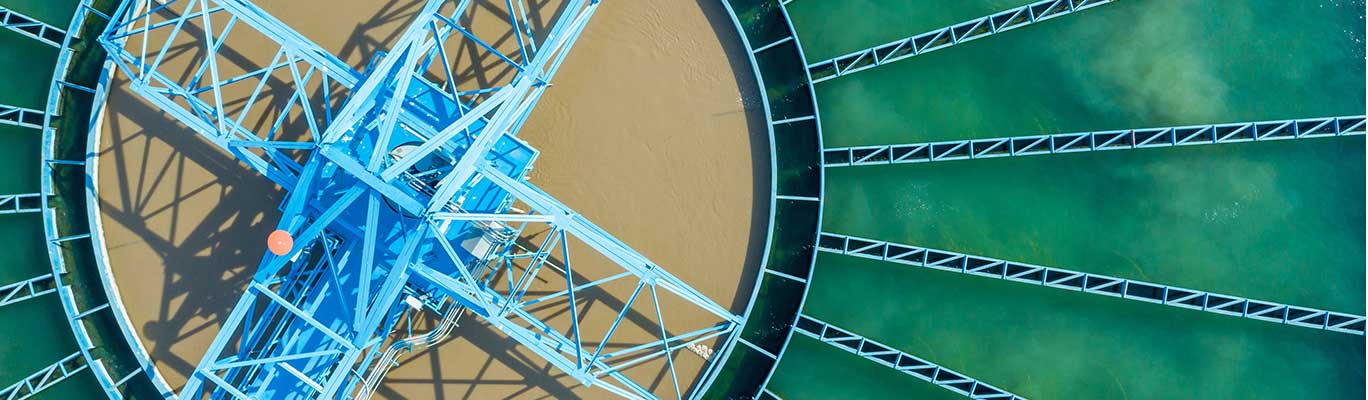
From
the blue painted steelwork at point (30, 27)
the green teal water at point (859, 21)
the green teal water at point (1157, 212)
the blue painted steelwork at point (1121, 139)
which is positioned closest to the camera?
the blue painted steelwork at point (1121, 139)

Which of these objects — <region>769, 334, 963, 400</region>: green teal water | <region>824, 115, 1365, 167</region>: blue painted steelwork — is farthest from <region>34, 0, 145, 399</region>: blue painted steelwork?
<region>824, 115, 1365, 167</region>: blue painted steelwork

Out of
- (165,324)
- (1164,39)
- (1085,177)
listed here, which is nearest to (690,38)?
(1085,177)

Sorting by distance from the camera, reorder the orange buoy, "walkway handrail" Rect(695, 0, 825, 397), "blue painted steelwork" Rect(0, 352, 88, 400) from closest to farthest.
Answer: the orange buoy
"blue painted steelwork" Rect(0, 352, 88, 400)
"walkway handrail" Rect(695, 0, 825, 397)

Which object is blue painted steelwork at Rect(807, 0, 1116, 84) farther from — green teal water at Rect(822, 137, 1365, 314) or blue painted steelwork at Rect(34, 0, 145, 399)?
blue painted steelwork at Rect(34, 0, 145, 399)

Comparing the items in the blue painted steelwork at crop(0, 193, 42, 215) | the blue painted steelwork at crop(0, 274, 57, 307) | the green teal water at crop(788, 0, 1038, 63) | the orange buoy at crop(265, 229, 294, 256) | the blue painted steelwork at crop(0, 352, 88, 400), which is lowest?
the blue painted steelwork at crop(0, 352, 88, 400)

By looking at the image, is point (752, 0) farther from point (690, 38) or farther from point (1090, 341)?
point (1090, 341)

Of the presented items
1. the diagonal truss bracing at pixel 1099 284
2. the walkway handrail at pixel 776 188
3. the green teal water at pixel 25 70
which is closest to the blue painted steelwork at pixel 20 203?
the green teal water at pixel 25 70

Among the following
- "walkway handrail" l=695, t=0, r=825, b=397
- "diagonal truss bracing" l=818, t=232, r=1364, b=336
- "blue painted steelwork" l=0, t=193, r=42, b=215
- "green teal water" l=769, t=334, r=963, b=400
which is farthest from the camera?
"green teal water" l=769, t=334, r=963, b=400

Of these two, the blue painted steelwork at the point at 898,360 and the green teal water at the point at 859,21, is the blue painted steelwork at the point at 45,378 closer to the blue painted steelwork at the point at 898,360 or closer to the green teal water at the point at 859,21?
the blue painted steelwork at the point at 898,360
